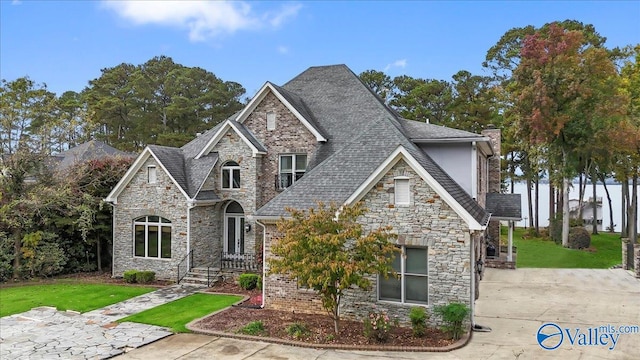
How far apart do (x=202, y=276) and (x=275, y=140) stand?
687 cm

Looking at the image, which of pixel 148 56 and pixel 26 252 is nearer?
pixel 26 252

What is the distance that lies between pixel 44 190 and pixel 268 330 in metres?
14.1

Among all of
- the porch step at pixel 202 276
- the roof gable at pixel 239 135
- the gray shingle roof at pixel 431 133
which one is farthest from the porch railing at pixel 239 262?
the gray shingle roof at pixel 431 133

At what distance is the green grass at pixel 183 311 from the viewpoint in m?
12.9

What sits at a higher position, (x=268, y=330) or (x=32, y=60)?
(x=32, y=60)

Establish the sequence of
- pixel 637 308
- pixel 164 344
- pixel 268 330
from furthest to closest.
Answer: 1. pixel 637 308
2. pixel 268 330
3. pixel 164 344

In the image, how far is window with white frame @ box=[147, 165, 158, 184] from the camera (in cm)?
1989

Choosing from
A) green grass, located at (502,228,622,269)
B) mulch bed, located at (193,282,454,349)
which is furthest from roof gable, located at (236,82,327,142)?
green grass, located at (502,228,622,269)

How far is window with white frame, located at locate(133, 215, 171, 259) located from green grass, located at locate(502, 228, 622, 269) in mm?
18630

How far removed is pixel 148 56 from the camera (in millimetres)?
55375

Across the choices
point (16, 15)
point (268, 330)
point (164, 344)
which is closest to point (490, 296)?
point (268, 330)

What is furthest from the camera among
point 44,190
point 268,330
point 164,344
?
point 44,190

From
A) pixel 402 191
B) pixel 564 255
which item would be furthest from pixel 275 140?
pixel 564 255

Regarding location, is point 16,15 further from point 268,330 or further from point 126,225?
point 268,330
